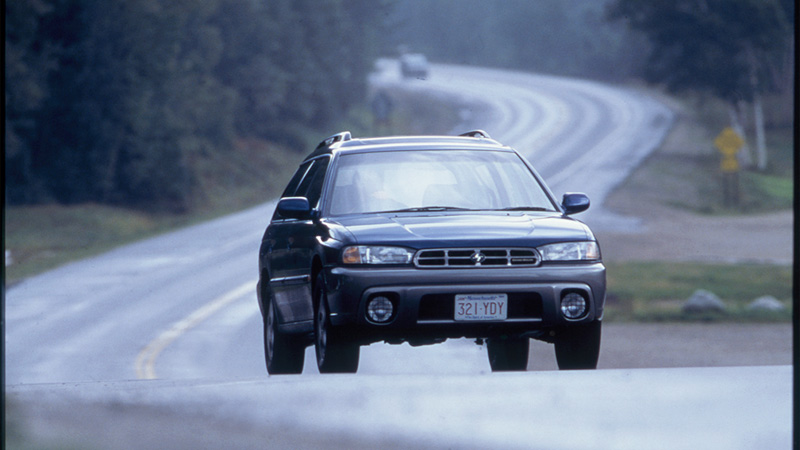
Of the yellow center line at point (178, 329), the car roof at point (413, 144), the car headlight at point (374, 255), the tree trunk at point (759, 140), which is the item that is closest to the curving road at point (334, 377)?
the yellow center line at point (178, 329)

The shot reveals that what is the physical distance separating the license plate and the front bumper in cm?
3

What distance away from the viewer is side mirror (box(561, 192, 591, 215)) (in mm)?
6988

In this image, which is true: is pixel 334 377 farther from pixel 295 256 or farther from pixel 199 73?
pixel 199 73

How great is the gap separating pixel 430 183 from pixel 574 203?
88cm

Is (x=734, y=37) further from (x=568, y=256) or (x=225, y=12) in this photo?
(x=568, y=256)

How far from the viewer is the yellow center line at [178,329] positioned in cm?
2052

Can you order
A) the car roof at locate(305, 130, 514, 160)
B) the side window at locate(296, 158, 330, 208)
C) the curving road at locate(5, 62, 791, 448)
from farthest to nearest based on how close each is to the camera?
the side window at locate(296, 158, 330, 208) → the car roof at locate(305, 130, 514, 160) → the curving road at locate(5, 62, 791, 448)

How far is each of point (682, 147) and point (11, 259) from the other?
2748 cm

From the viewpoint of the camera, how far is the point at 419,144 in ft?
22.7

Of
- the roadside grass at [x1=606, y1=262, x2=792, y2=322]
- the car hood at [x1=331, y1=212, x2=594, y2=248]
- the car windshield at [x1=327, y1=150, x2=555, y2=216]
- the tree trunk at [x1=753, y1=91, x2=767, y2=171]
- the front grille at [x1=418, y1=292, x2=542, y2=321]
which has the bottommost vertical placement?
the roadside grass at [x1=606, y1=262, x2=792, y2=322]

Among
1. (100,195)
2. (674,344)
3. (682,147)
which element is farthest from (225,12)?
(674,344)

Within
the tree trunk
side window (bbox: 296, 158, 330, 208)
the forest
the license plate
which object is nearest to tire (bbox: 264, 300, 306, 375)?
side window (bbox: 296, 158, 330, 208)

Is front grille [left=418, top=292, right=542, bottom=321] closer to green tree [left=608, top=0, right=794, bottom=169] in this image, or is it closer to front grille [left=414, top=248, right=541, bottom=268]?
front grille [left=414, top=248, right=541, bottom=268]

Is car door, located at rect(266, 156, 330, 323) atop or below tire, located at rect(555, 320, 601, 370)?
atop
